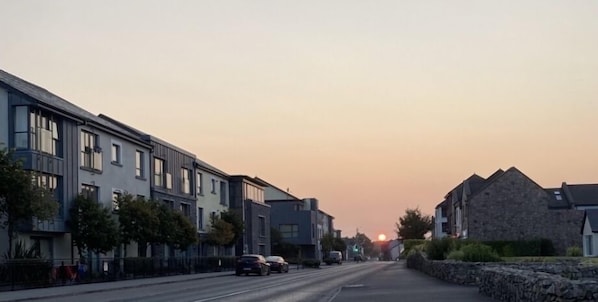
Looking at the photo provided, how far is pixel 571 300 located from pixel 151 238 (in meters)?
41.1

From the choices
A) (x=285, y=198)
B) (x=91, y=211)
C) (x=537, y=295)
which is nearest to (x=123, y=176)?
(x=91, y=211)

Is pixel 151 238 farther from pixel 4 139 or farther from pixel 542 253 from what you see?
pixel 542 253

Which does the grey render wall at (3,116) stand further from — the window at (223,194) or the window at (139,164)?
the window at (223,194)

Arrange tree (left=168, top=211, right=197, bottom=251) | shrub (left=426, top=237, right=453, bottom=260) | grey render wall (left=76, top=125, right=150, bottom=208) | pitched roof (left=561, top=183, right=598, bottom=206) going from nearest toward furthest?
shrub (left=426, top=237, right=453, bottom=260)
grey render wall (left=76, top=125, right=150, bottom=208)
tree (left=168, top=211, right=197, bottom=251)
pitched roof (left=561, top=183, right=598, bottom=206)

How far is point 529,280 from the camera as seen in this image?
55.3 feet

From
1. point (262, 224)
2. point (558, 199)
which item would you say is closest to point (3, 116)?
point (262, 224)

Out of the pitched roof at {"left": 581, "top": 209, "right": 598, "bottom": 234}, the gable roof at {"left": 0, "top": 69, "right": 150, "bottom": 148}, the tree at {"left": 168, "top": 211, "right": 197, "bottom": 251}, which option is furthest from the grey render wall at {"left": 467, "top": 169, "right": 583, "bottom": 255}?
the gable roof at {"left": 0, "top": 69, "right": 150, "bottom": 148}

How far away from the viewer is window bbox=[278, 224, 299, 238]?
116 meters

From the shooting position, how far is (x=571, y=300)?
1300 centimetres

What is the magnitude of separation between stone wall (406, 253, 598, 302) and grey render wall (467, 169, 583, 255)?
34.4 m

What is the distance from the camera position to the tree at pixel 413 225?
128m

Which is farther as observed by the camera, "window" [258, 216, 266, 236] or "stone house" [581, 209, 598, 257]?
"window" [258, 216, 266, 236]

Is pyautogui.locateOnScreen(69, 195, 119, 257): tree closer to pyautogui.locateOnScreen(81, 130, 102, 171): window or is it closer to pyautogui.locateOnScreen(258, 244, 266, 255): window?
pyautogui.locateOnScreen(81, 130, 102, 171): window

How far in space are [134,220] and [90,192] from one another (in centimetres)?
355
